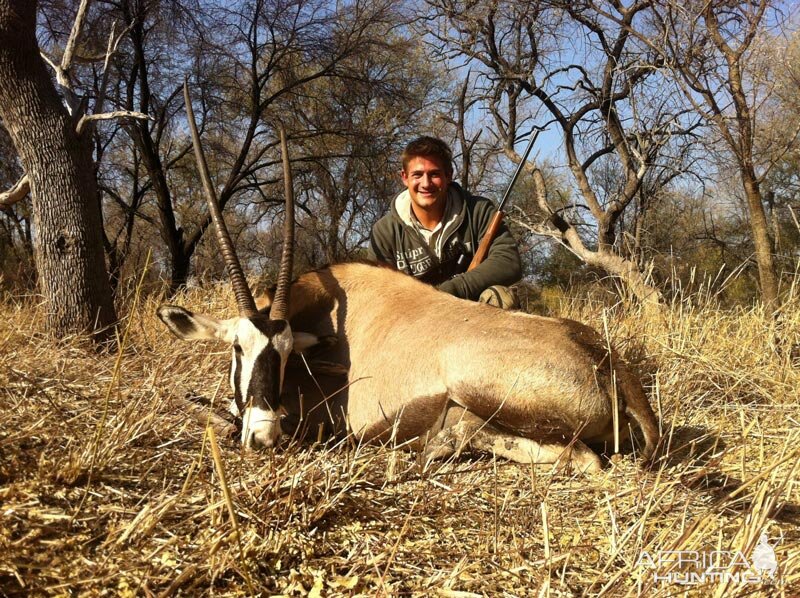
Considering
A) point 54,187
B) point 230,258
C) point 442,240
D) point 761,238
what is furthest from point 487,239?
point 761,238

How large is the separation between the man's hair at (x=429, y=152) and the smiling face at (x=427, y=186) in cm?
2

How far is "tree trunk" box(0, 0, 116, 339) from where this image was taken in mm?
3771

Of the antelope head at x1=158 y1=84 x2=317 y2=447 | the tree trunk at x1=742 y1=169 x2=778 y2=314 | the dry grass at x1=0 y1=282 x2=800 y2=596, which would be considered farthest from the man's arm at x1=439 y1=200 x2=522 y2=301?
the tree trunk at x1=742 y1=169 x2=778 y2=314

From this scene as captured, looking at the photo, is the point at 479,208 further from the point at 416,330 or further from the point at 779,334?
the point at 779,334

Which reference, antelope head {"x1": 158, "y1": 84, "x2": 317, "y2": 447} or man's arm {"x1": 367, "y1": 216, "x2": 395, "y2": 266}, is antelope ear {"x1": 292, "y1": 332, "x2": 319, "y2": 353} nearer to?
antelope head {"x1": 158, "y1": 84, "x2": 317, "y2": 447}

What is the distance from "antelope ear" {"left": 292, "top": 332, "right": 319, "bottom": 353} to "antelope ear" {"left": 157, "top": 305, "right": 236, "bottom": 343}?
329mm

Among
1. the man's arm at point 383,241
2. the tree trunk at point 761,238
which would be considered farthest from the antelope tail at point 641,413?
the tree trunk at point 761,238

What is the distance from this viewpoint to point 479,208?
4.42 m

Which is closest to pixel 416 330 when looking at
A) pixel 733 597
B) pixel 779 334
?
pixel 733 597

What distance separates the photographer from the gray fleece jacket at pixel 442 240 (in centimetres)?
429

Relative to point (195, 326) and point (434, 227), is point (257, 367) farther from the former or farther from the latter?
point (434, 227)

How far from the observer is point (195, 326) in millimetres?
3100

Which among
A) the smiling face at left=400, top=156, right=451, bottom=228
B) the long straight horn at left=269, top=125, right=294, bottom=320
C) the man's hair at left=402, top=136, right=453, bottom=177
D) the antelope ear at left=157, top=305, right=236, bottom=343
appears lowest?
the antelope ear at left=157, top=305, right=236, bottom=343

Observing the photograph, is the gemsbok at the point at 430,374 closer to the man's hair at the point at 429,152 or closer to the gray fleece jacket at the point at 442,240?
the gray fleece jacket at the point at 442,240
